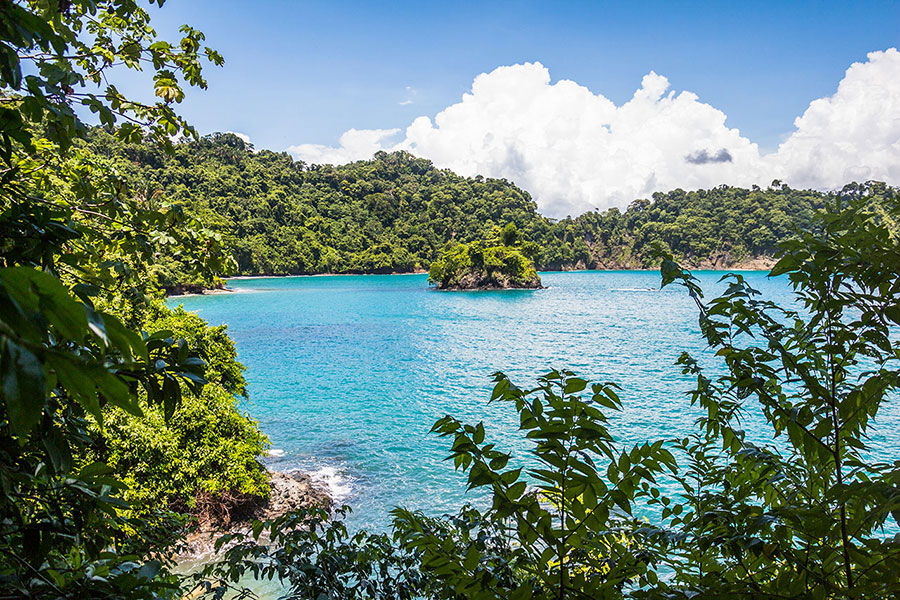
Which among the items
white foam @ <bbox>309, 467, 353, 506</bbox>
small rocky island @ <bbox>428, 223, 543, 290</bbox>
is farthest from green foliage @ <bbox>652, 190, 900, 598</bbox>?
small rocky island @ <bbox>428, 223, 543, 290</bbox>

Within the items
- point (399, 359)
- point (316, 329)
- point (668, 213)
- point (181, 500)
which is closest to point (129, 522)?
point (181, 500)

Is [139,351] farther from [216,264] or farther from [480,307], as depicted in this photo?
[480,307]

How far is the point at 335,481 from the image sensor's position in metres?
11.0

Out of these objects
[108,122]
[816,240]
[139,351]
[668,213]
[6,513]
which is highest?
[668,213]

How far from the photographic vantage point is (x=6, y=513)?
1353 millimetres

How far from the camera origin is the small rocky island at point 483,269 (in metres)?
67.8

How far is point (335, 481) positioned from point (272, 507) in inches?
93.8

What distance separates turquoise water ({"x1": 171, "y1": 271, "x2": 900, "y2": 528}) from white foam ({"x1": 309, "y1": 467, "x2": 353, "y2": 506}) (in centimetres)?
6

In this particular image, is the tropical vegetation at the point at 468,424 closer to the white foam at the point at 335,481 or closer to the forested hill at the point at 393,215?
the white foam at the point at 335,481

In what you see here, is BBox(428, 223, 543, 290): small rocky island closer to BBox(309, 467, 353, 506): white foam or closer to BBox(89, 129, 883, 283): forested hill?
BBox(89, 129, 883, 283): forested hill

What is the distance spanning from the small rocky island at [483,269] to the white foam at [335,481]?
187ft

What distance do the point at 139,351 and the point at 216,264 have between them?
2.29 m

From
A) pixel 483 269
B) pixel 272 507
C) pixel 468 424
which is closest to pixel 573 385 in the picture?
pixel 468 424

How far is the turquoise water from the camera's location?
39.5ft
